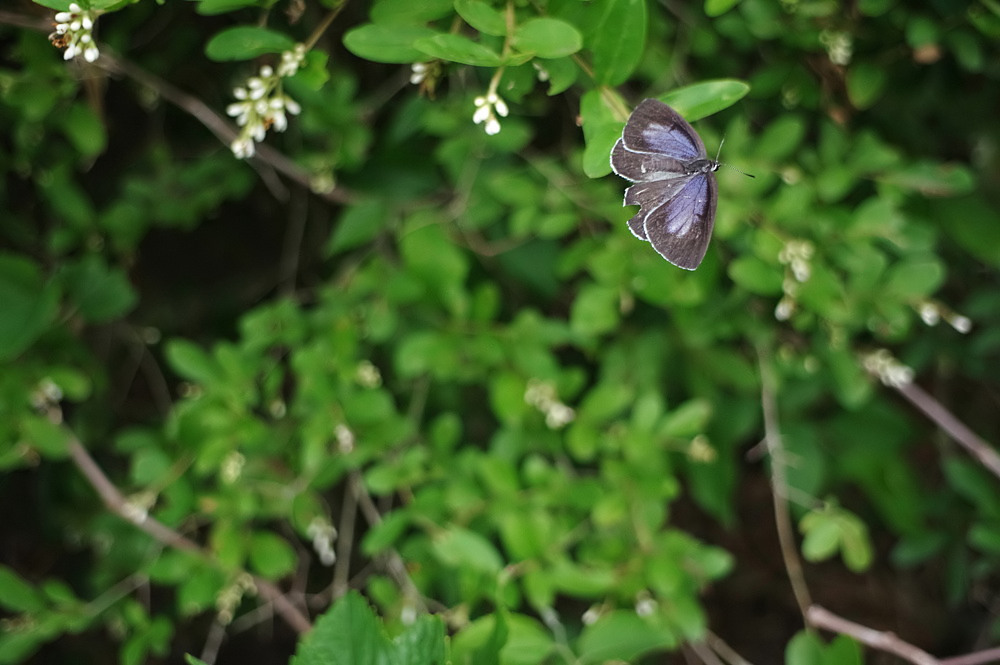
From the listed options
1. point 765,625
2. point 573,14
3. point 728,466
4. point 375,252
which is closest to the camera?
point 573,14

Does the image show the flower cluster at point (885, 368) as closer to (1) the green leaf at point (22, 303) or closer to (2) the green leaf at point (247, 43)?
(2) the green leaf at point (247, 43)

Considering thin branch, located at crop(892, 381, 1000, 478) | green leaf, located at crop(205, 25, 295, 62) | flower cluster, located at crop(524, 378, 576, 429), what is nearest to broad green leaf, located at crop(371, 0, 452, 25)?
green leaf, located at crop(205, 25, 295, 62)

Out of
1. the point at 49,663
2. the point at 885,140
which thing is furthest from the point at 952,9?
the point at 49,663

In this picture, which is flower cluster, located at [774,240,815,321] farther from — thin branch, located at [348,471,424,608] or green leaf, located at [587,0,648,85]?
thin branch, located at [348,471,424,608]

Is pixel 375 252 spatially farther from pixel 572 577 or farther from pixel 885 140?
pixel 885 140

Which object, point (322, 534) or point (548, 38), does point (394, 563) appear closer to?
point (322, 534)
